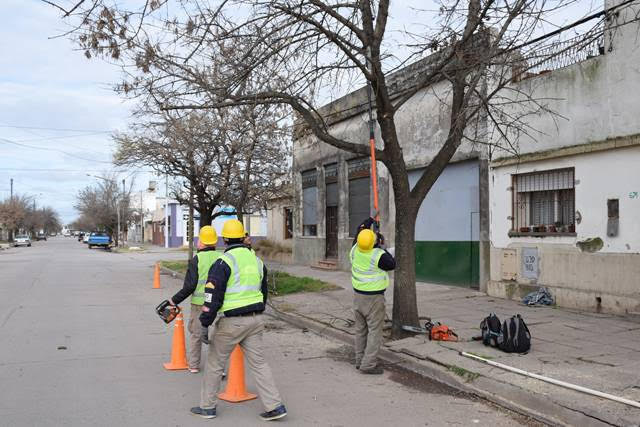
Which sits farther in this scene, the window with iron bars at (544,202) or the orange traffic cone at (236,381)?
the window with iron bars at (544,202)

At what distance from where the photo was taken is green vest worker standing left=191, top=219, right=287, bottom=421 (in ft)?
16.6

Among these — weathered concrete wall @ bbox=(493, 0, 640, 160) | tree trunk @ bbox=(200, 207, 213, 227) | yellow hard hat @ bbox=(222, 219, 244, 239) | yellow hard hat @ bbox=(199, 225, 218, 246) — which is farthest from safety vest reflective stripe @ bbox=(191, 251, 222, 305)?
tree trunk @ bbox=(200, 207, 213, 227)

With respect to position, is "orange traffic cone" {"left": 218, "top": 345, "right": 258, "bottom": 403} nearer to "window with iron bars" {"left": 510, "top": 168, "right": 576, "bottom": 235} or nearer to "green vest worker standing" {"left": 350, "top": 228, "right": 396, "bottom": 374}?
"green vest worker standing" {"left": 350, "top": 228, "right": 396, "bottom": 374}

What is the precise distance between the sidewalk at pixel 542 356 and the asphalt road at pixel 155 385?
1.06ft

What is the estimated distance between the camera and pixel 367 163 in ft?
57.6

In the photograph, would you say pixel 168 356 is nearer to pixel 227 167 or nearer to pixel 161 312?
pixel 161 312

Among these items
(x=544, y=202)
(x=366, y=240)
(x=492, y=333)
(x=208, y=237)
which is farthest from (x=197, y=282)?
(x=544, y=202)

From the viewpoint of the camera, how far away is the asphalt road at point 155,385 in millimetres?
5219

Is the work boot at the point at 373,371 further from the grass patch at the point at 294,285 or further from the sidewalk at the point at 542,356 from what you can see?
the grass patch at the point at 294,285

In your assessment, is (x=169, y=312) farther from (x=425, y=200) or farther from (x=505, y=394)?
(x=425, y=200)

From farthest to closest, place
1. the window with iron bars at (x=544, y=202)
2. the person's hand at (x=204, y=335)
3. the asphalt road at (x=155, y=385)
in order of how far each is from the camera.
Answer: the window with iron bars at (x=544, y=202), the person's hand at (x=204, y=335), the asphalt road at (x=155, y=385)

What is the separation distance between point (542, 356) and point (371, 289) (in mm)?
2322

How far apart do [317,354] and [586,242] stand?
5.56 m

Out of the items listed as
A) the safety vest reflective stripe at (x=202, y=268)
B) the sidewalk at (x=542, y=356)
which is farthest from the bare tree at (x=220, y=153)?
the safety vest reflective stripe at (x=202, y=268)
